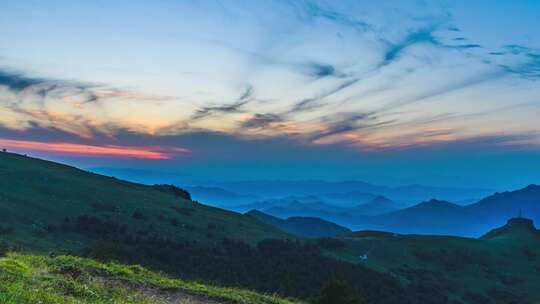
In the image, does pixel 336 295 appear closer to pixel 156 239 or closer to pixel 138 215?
pixel 156 239

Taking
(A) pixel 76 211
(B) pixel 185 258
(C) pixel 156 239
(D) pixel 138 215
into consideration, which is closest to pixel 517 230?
(D) pixel 138 215

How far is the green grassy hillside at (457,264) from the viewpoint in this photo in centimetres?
A: 7662

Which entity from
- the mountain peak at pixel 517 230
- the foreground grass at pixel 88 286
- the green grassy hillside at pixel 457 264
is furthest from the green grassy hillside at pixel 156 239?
the mountain peak at pixel 517 230

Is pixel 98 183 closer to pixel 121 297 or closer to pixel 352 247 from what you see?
pixel 352 247

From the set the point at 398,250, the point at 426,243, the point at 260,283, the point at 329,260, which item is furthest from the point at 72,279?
the point at 426,243

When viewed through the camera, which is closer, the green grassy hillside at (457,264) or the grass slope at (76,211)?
the grass slope at (76,211)

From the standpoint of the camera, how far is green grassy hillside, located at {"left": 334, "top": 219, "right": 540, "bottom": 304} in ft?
251

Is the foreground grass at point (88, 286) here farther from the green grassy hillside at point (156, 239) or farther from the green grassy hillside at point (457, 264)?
the green grassy hillside at point (457, 264)

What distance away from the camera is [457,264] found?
313 ft

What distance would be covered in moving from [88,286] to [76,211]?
41.1 meters

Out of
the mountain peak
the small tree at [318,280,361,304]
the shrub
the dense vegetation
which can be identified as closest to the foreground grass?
the dense vegetation

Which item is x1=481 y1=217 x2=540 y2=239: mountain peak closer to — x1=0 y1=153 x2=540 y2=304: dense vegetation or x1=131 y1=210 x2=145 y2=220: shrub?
x1=0 y1=153 x2=540 y2=304: dense vegetation

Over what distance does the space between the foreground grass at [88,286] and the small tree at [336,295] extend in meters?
3.48

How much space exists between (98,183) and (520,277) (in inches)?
3681
